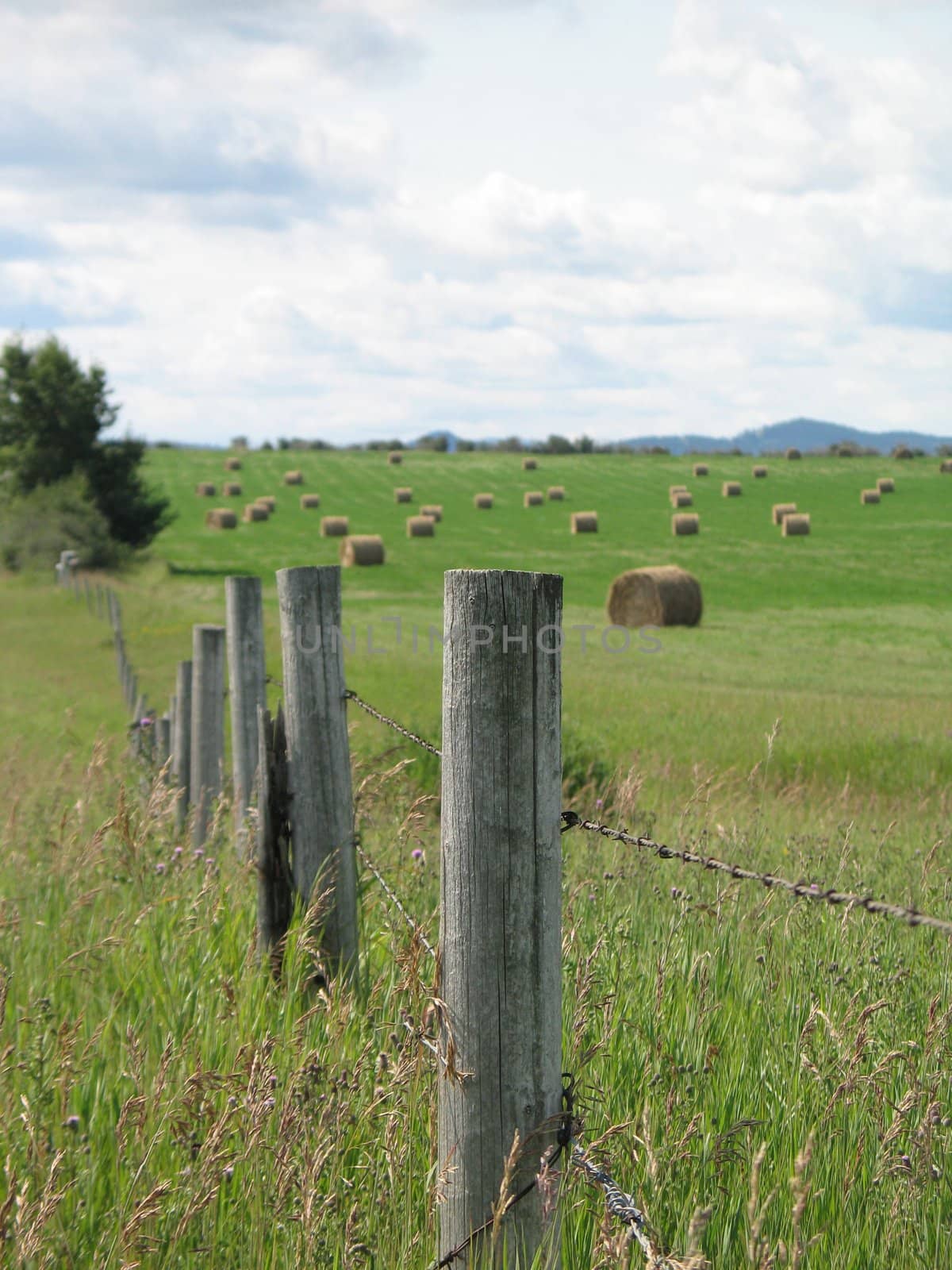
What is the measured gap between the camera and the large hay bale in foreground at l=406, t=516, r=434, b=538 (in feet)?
168

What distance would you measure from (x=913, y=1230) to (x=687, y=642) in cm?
2467

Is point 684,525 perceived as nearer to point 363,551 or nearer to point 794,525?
point 794,525

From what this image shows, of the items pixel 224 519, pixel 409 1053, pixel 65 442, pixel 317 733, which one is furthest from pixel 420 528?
pixel 409 1053

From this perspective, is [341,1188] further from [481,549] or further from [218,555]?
[218,555]

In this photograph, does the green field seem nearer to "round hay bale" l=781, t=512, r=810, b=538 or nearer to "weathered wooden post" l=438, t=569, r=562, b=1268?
"weathered wooden post" l=438, t=569, r=562, b=1268

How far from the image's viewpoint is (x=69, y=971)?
378 cm

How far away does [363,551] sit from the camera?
42.8 metres

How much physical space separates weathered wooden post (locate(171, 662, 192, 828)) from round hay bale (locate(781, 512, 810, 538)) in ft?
136

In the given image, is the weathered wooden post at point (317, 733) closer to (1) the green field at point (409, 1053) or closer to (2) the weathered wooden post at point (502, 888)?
(1) the green field at point (409, 1053)

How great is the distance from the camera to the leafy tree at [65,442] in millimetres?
48438

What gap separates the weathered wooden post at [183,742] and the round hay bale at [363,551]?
3335 centimetres

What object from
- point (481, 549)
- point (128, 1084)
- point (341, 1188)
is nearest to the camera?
point (341, 1188)

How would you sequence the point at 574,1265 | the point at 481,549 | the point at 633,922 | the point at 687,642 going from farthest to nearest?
1. the point at 481,549
2. the point at 687,642
3. the point at 633,922
4. the point at 574,1265

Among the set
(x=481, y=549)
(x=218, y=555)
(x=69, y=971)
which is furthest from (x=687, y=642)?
(x=218, y=555)
